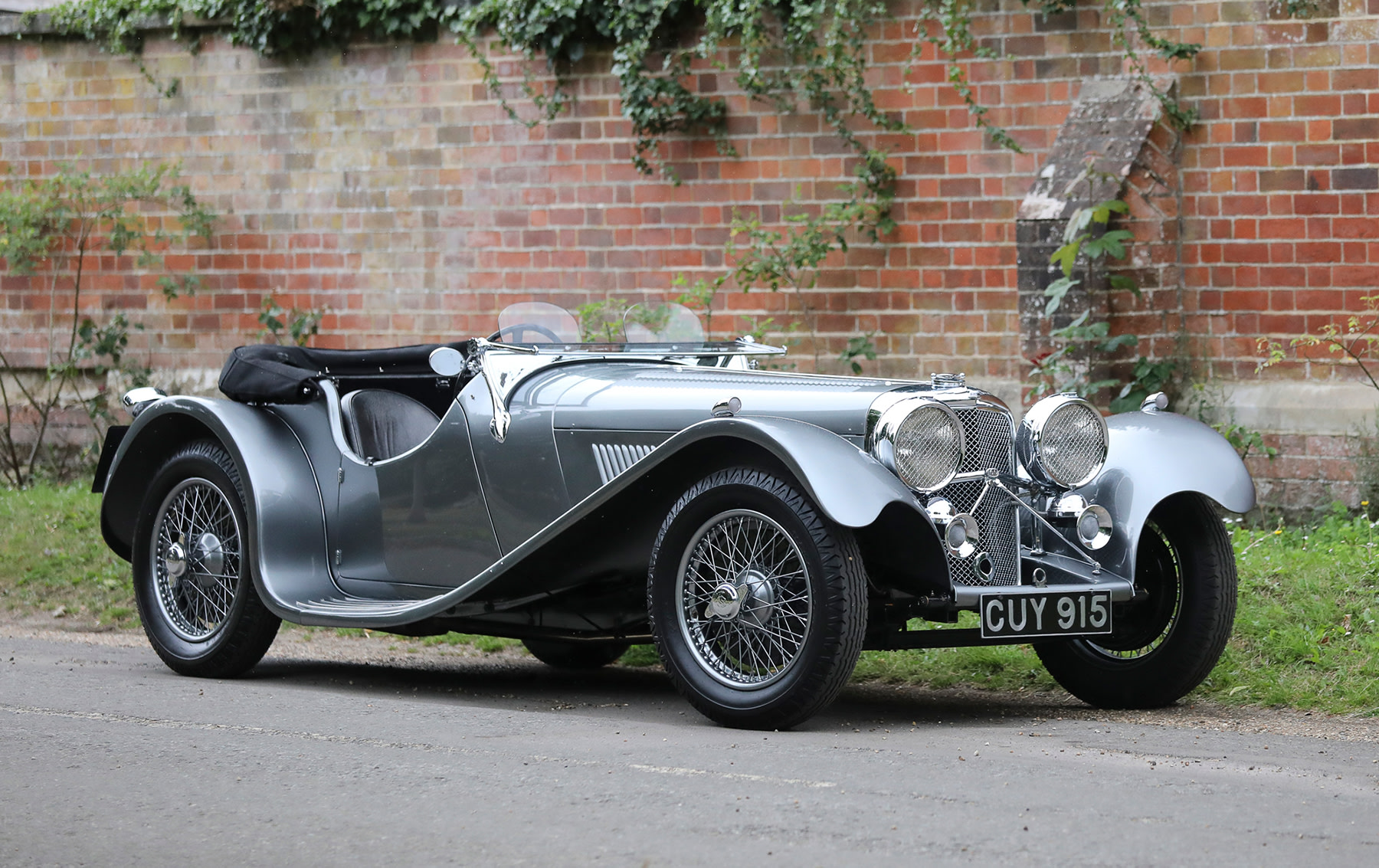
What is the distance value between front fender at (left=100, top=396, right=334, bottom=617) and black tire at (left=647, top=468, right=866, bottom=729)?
1831 millimetres

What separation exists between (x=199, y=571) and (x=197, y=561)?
44 millimetres

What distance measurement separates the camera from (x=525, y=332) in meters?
7.01

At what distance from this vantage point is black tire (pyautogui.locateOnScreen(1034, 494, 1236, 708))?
591cm

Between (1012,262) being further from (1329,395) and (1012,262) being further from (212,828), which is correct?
(212,828)

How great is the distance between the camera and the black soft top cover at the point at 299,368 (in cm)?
708

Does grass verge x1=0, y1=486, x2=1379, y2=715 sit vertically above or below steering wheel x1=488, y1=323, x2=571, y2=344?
below

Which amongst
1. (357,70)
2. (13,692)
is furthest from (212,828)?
(357,70)

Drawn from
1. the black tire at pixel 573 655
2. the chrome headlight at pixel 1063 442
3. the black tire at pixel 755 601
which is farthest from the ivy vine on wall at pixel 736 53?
the black tire at pixel 755 601

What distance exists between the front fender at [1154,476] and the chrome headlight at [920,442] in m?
0.67

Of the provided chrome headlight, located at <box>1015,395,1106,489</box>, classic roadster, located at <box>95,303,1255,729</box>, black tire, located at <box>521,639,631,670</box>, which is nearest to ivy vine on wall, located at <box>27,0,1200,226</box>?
classic roadster, located at <box>95,303,1255,729</box>

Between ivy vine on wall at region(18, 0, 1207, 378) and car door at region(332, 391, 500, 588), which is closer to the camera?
car door at region(332, 391, 500, 588)

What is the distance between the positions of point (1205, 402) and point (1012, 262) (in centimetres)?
140

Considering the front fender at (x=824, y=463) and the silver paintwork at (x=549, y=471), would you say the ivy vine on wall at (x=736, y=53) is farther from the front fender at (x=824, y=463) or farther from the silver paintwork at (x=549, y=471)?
the front fender at (x=824, y=463)

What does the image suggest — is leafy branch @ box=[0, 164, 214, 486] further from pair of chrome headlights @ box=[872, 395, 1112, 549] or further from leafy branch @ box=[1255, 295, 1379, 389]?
pair of chrome headlights @ box=[872, 395, 1112, 549]
